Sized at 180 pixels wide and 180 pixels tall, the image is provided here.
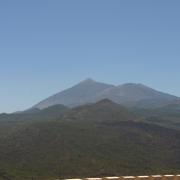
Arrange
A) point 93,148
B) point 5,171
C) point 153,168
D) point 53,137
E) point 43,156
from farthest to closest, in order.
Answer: point 53,137
point 93,148
point 43,156
point 153,168
point 5,171

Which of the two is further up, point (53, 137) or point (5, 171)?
point (53, 137)

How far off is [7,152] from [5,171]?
37695mm

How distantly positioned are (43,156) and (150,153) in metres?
42.5

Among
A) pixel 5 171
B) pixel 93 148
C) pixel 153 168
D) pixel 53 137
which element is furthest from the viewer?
pixel 53 137

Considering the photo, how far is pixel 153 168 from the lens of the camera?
514 ft

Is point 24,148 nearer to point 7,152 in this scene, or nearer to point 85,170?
point 7,152

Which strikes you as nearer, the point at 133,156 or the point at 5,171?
the point at 5,171

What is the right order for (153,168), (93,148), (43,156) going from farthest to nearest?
(93,148) → (43,156) → (153,168)

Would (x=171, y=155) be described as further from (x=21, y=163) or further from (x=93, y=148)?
(x=21, y=163)

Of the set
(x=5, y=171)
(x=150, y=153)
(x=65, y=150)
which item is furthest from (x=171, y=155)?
(x=5, y=171)

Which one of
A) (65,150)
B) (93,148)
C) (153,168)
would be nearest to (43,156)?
(65,150)

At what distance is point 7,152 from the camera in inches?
6934

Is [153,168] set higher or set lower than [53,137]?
lower

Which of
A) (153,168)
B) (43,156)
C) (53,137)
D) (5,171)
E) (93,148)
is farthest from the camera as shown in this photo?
(53,137)
